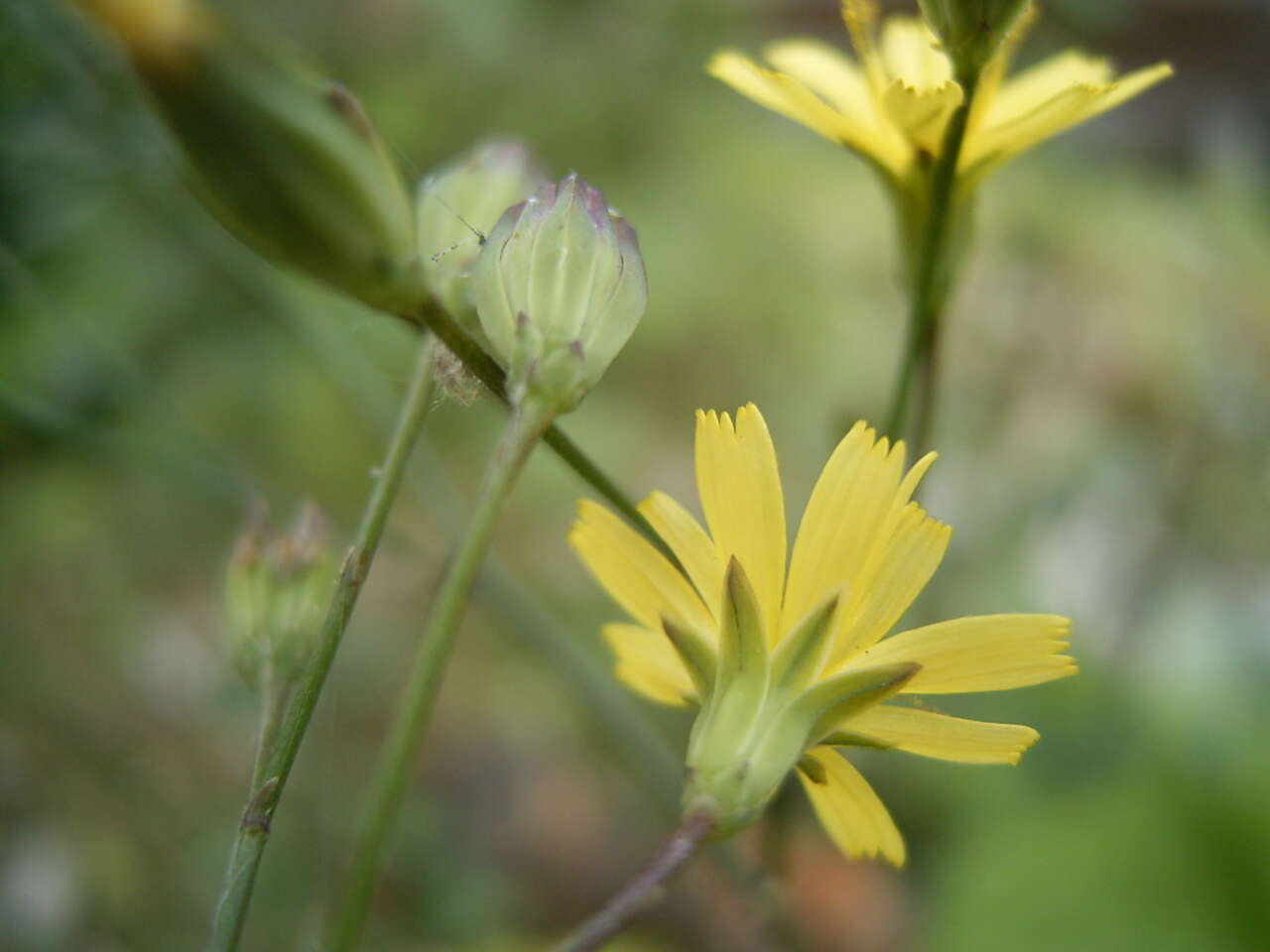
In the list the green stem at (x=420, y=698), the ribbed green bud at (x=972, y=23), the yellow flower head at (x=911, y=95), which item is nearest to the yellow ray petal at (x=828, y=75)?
the yellow flower head at (x=911, y=95)

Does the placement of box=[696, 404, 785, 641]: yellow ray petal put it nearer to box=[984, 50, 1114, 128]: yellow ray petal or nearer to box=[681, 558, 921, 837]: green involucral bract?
box=[681, 558, 921, 837]: green involucral bract

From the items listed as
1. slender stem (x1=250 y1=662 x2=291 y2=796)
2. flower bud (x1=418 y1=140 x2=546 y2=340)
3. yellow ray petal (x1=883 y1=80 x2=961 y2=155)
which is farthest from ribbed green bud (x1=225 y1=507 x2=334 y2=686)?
yellow ray petal (x1=883 y1=80 x2=961 y2=155)

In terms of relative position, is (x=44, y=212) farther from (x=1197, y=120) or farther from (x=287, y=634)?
(x=1197, y=120)

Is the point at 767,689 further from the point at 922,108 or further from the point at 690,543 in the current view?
the point at 922,108

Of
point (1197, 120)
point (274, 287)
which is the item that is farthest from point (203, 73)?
point (1197, 120)

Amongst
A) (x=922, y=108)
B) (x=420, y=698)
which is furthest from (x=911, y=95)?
(x=420, y=698)

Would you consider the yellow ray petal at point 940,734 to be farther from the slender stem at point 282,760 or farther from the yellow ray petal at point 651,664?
the slender stem at point 282,760
